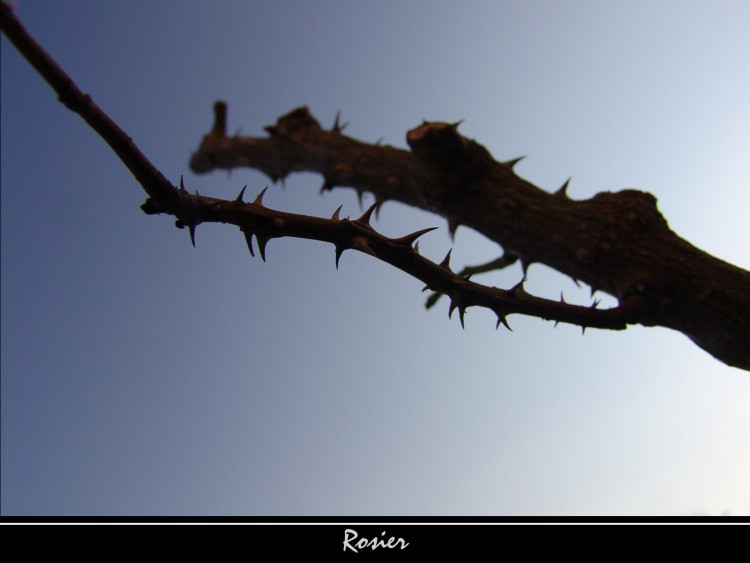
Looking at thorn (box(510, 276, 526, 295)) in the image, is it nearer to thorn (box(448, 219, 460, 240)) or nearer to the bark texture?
the bark texture

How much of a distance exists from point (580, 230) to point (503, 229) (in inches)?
17.1

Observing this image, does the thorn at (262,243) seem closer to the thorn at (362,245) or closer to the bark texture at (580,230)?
the thorn at (362,245)

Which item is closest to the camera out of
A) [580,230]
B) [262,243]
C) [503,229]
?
[262,243]

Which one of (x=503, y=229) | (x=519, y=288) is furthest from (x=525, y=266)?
(x=519, y=288)

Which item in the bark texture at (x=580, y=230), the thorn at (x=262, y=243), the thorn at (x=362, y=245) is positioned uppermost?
the bark texture at (x=580, y=230)

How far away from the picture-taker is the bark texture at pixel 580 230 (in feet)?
7.47

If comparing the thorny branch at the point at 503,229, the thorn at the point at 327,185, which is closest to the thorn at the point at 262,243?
the thorny branch at the point at 503,229

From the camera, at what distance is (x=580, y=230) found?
2.64 metres

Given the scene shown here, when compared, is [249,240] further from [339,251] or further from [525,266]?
[525,266]

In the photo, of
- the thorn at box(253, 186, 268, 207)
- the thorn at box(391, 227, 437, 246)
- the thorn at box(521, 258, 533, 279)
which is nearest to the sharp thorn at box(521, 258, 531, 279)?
the thorn at box(521, 258, 533, 279)
